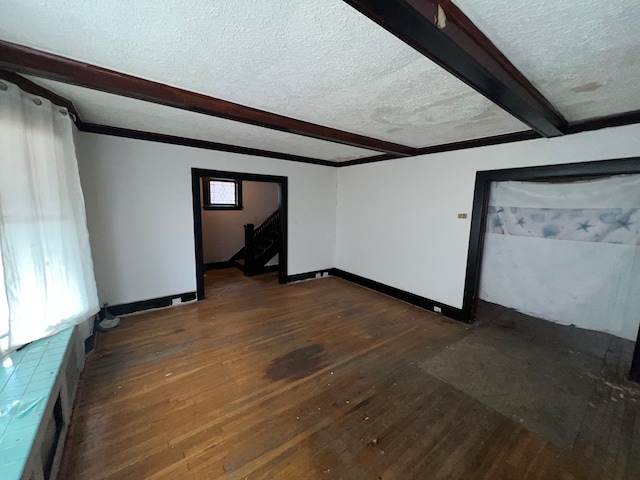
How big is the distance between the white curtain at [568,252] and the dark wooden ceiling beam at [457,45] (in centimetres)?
178

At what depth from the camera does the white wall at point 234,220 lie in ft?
19.6

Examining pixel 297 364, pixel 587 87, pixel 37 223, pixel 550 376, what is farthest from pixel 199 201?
pixel 550 376

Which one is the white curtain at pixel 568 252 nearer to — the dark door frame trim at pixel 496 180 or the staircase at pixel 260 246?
the dark door frame trim at pixel 496 180

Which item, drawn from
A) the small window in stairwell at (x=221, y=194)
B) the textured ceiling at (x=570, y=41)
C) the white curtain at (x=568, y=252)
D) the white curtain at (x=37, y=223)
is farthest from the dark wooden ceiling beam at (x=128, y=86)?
the small window in stairwell at (x=221, y=194)

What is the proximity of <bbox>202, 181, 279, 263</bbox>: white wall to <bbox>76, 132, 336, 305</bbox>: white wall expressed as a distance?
215 centimetres

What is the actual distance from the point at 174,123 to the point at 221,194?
344cm

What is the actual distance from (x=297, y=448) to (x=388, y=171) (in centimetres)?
386

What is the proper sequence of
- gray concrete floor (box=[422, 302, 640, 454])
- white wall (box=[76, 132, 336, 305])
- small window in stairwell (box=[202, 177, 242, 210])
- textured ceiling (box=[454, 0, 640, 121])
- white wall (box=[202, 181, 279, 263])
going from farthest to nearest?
white wall (box=[202, 181, 279, 263]) → small window in stairwell (box=[202, 177, 242, 210]) → white wall (box=[76, 132, 336, 305]) → gray concrete floor (box=[422, 302, 640, 454]) → textured ceiling (box=[454, 0, 640, 121])

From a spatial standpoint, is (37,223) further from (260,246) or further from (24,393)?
(260,246)

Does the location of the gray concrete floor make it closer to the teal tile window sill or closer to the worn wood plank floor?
the worn wood plank floor

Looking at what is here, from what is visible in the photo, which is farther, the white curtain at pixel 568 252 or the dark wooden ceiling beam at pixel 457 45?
the white curtain at pixel 568 252

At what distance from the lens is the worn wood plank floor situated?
148cm

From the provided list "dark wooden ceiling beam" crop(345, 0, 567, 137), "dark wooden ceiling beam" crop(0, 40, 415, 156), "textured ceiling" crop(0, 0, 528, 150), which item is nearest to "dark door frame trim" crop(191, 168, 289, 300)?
"textured ceiling" crop(0, 0, 528, 150)

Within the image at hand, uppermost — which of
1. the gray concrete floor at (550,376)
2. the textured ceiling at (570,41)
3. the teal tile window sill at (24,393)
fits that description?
the textured ceiling at (570,41)
